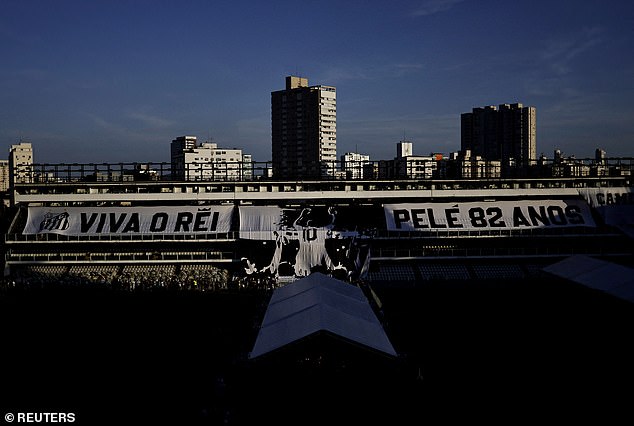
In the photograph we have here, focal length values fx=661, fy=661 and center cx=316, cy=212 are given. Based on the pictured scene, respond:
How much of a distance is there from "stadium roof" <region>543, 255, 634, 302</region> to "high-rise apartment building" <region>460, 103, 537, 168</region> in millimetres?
111120

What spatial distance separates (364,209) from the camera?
48.2 meters

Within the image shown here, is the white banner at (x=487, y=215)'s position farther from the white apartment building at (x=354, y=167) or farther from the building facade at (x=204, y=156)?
the building facade at (x=204, y=156)

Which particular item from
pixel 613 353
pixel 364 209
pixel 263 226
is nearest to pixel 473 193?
pixel 364 209

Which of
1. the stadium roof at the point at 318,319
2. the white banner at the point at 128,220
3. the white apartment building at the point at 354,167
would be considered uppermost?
the white apartment building at the point at 354,167

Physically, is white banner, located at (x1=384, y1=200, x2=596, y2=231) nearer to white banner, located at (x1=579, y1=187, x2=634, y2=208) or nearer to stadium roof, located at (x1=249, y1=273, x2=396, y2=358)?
white banner, located at (x1=579, y1=187, x2=634, y2=208)

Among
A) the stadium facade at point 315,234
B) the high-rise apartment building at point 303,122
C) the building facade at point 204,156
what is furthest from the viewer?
the high-rise apartment building at point 303,122

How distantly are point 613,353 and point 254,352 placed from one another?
531 inches

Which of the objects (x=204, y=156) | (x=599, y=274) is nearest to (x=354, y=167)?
(x=599, y=274)

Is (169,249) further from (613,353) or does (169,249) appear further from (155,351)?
(613,353)

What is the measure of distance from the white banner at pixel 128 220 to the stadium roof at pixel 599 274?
2270 cm
